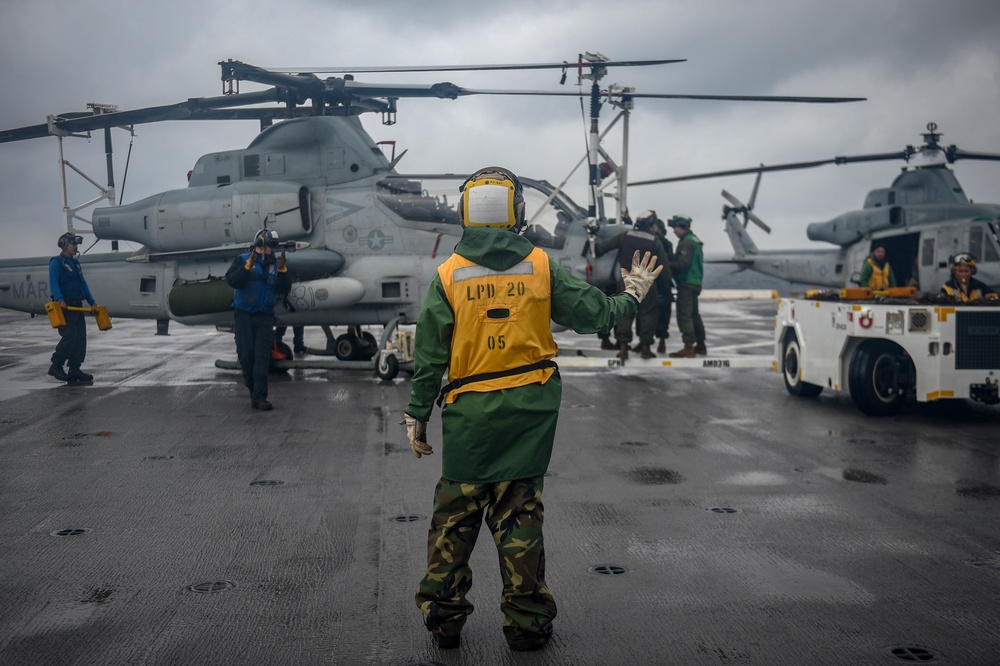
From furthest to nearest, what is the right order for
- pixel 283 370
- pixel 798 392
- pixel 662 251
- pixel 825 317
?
1. pixel 283 370
2. pixel 662 251
3. pixel 798 392
4. pixel 825 317

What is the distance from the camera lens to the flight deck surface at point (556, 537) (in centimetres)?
366

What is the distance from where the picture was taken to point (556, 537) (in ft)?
16.7

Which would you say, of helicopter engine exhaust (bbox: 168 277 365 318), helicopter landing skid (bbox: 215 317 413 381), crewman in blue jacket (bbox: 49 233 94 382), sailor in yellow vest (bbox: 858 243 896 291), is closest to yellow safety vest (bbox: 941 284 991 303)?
sailor in yellow vest (bbox: 858 243 896 291)

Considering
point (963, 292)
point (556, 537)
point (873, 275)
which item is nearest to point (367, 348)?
point (873, 275)

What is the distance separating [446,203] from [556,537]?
7.80 m

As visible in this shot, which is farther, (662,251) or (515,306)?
(662,251)

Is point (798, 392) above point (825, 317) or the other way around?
the other way around

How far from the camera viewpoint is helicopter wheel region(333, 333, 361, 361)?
13.9 m

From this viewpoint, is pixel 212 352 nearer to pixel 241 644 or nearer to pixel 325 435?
pixel 325 435

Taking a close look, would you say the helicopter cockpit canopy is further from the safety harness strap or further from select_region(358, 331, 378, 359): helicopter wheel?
the safety harness strap

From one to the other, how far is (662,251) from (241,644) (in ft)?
30.8

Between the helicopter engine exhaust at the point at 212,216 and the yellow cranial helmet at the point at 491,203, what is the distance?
897 cm

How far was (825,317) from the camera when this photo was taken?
31.4 feet

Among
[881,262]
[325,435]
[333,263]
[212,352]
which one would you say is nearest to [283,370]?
[333,263]
